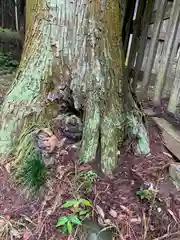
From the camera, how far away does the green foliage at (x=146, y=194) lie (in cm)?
223

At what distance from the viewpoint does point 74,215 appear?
205 cm

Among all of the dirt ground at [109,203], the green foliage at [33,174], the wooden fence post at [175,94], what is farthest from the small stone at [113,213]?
the wooden fence post at [175,94]

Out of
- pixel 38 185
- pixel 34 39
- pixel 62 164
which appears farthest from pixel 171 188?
pixel 34 39

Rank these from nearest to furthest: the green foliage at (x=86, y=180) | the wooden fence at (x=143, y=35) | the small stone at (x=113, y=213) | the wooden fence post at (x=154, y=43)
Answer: the small stone at (x=113, y=213)
the green foliage at (x=86, y=180)
the wooden fence post at (x=154, y=43)
the wooden fence at (x=143, y=35)

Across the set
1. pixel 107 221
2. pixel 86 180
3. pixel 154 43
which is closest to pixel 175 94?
pixel 154 43

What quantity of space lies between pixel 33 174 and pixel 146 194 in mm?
786

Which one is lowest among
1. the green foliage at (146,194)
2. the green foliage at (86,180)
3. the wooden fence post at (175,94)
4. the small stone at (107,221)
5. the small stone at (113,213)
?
the small stone at (107,221)

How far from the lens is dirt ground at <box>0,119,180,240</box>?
2045mm

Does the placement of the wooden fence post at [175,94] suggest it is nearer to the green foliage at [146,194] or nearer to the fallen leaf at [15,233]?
Result: the green foliage at [146,194]

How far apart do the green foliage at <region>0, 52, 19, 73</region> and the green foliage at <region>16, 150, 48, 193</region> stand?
3.45 m

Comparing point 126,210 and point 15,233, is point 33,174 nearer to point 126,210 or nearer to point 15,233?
point 15,233

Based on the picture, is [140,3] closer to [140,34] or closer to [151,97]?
[140,34]

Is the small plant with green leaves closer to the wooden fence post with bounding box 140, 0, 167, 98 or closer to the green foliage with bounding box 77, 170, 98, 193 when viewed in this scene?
the green foliage with bounding box 77, 170, 98, 193

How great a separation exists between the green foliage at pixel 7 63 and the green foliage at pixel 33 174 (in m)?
3.45
